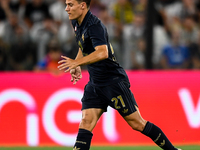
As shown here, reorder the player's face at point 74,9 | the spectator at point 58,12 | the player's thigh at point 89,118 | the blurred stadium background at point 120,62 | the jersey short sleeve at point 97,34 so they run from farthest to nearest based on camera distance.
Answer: the spectator at point 58,12 < the blurred stadium background at point 120,62 < the player's thigh at point 89,118 < the player's face at point 74,9 < the jersey short sleeve at point 97,34

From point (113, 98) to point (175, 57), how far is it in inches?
181

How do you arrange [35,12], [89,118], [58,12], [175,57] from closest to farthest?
[89,118]
[175,57]
[35,12]
[58,12]

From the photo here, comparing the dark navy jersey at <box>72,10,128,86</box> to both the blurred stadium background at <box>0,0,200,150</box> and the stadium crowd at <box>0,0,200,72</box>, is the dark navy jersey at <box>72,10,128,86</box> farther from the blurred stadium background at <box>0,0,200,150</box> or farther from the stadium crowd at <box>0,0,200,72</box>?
the stadium crowd at <box>0,0,200,72</box>

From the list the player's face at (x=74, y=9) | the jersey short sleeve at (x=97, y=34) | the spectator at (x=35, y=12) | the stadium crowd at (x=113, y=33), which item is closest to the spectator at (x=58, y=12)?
the stadium crowd at (x=113, y=33)

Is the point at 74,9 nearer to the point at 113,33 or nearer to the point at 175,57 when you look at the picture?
the point at 113,33

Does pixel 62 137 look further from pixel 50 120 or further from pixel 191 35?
pixel 191 35

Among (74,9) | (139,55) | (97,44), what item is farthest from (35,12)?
(97,44)

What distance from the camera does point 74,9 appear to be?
4.83 metres

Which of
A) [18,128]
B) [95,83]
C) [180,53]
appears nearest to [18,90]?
[18,128]

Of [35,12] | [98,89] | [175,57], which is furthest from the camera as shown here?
[35,12]

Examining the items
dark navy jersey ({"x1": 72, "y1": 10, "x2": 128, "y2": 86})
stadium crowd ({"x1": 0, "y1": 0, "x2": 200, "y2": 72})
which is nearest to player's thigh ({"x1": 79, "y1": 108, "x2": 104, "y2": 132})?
dark navy jersey ({"x1": 72, "y1": 10, "x2": 128, "y2": 86})

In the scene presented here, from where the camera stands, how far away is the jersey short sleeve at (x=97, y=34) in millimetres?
4582

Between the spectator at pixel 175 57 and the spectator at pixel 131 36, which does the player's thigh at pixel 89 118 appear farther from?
the spectator at pixel 175 57

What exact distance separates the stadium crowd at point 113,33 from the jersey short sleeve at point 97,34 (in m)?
3.75
